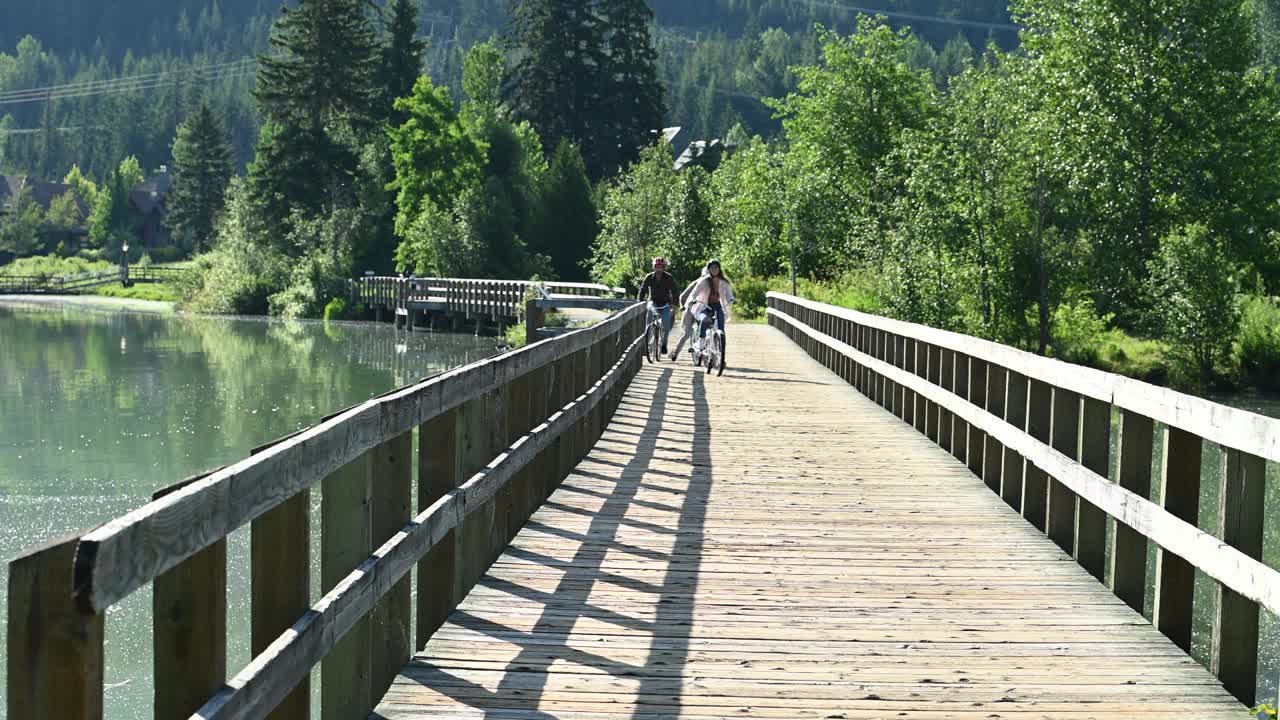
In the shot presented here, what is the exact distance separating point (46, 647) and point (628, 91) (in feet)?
327

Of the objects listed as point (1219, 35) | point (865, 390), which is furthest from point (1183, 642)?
point (1219, 35)

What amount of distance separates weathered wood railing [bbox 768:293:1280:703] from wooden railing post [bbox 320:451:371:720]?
293cm

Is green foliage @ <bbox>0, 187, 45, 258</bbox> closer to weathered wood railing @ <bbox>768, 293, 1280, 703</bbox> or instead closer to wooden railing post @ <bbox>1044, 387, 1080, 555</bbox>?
weathered wood railing @ <bbox>768, 293, 1280, 703</bbox>

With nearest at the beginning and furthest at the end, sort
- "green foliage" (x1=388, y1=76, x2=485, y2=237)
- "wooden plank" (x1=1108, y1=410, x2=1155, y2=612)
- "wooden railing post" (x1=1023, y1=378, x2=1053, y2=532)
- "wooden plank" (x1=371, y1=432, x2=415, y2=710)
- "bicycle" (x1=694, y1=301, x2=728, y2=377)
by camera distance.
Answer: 1. "wooden plank" (x1=371, y1=432, x2=415, y2=710)
2. "wooden plank" (x1=1108, y1=410, x2=1155, y2=612)
3. "wooden railing post" (x1=1023, y1=378, x2=1053, y2=532)
4. "bicycle" (x1=694, y1=301, x2=728, y2=377)
5. "green foliage" (x1=388, y1=76, x2=485, y2=237)

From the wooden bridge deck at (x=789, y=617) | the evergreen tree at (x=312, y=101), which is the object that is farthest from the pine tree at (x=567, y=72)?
the wooden bridge deck at (x=789, y=617)

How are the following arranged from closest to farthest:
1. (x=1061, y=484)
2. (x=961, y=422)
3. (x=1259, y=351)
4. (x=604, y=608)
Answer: (x=604, y=608) → (x=1061, y=484) → (x=961, y=422) → (x=1259, y=351)

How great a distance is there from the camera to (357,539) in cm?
511

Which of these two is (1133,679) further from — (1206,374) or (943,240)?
(943,240)

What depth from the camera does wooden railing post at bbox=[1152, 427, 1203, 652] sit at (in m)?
6.37

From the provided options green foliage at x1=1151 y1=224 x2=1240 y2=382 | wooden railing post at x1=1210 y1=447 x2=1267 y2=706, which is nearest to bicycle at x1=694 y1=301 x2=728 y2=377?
wooden railing post at x1=1210 y1=447 x2=1267 y2=706

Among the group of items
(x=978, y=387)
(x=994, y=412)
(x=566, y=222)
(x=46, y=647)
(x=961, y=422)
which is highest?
(x=566, y=222)

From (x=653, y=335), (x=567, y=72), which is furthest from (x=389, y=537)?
(x=567, y=72)

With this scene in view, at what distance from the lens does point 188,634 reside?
139 inches

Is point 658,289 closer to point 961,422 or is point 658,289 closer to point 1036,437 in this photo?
point 961,422
